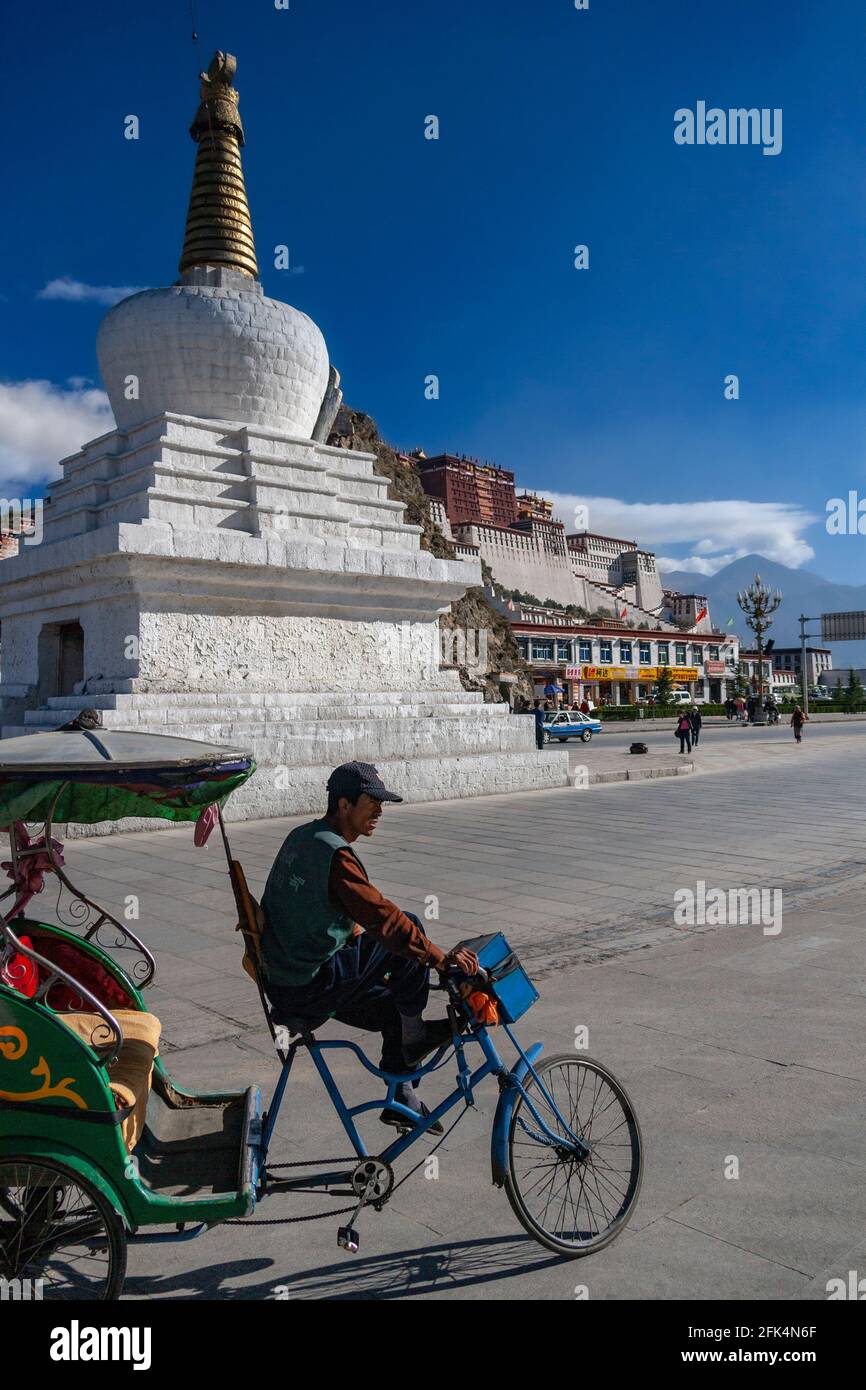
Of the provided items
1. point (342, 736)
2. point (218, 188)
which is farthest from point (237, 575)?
point (218, 188)

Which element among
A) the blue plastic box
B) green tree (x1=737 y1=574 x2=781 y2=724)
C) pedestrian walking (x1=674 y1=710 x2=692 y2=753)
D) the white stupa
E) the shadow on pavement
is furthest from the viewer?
green tree (x1=737 y1=574 x2=781 y2=724)

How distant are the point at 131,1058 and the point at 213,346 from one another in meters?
14.7

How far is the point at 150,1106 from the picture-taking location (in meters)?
3.32

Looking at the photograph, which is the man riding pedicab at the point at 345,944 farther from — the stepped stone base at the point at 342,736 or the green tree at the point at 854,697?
the green tree at the point at 854,697

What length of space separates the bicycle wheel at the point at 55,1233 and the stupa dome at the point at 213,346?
14808 mm

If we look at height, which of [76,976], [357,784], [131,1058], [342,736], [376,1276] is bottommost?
[376,1276]

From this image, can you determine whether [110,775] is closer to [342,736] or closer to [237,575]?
[342,736]

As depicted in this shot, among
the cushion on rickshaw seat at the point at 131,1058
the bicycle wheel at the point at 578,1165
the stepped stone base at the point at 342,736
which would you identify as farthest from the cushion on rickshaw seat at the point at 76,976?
the stepped stone base at the point at 342,736

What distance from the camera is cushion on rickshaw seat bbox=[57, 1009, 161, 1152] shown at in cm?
299

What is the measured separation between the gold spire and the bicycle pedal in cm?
1755

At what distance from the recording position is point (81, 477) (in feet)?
52.6

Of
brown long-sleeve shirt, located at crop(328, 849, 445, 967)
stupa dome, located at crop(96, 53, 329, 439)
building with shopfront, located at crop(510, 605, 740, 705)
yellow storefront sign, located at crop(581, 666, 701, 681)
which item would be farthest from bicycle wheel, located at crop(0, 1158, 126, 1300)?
yellow storefront sign, located at crop(581, 666, 701, 681)

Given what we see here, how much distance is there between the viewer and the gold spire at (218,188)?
17531mm

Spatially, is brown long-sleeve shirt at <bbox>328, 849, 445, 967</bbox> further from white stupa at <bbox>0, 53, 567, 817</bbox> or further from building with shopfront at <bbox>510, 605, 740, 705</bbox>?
building with shopfront at <bbox>510, 605, 740, 705</bbox>
